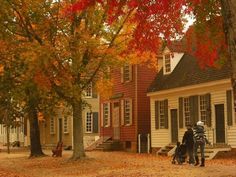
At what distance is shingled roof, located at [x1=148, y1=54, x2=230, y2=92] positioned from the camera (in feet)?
89.9

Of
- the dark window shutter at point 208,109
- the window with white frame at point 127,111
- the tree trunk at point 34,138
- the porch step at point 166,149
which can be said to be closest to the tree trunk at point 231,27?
the dark window shutter at point 208,109

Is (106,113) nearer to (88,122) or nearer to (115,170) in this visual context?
(88,122)

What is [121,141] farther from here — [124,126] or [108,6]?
[108,6]

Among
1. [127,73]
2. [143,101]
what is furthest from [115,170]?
[127,73]

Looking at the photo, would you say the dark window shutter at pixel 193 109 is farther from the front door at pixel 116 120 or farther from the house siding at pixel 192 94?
the front door at pixel 116 120

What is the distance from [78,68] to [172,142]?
34.3ft

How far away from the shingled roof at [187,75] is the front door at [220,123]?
1611mm

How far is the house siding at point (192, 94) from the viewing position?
26688 mm

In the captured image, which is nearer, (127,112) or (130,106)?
(130,106)

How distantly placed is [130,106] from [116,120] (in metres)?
2.52

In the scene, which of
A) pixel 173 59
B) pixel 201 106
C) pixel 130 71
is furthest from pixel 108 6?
pixel 130 71

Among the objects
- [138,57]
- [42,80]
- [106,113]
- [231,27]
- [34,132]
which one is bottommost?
[34,132]

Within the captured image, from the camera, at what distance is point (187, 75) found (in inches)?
1198

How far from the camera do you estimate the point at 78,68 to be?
78.7ft
